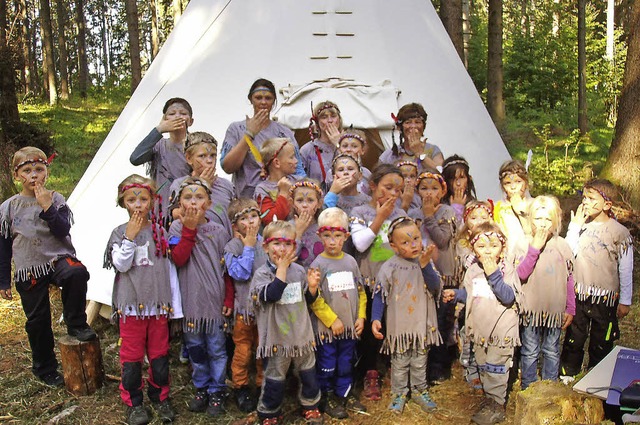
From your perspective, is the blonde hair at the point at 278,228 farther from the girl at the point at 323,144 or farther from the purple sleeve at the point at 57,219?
the purple sleeve at the point at 57,219

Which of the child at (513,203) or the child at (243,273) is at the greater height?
the child at (513,203)

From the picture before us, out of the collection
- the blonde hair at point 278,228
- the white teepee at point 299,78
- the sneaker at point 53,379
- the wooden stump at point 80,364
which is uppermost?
the white teepee at point 299,78

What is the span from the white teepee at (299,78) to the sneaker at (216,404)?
160 centimetres

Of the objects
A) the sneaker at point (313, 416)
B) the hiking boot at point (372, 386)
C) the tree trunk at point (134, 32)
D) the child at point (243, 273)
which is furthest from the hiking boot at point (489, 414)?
the tree trunk at point (134, 32)

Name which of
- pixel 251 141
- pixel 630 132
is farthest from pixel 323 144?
pixel 630 132

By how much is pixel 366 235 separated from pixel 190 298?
103cm

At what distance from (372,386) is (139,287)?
58.0 inches

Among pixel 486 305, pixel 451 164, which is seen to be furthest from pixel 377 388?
pixel 451 164

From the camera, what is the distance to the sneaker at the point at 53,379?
354 cm

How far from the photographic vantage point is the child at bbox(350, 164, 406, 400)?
3248mm

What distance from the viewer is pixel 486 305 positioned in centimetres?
304

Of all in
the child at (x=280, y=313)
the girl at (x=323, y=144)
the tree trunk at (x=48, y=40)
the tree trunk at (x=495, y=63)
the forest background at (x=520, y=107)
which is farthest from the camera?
the tree trunk at (x=48, y=40)

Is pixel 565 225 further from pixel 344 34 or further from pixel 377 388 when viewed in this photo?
pixel 377 388

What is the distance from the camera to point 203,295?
312cm
